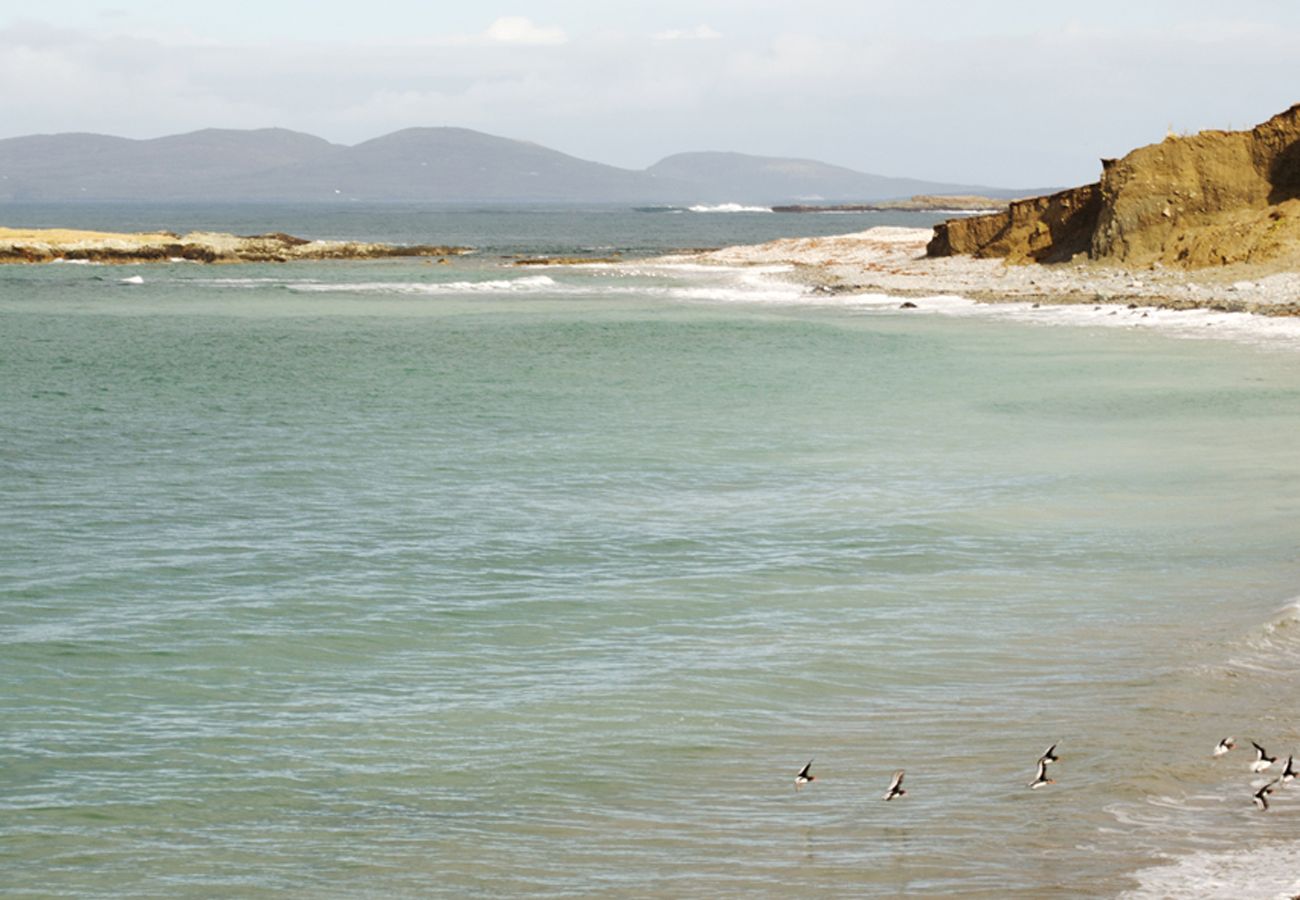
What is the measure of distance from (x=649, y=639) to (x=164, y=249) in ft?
246

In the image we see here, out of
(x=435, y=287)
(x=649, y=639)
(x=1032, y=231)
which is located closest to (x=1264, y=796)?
(x=649, y=639)

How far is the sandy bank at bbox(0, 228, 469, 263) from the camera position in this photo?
264 ft

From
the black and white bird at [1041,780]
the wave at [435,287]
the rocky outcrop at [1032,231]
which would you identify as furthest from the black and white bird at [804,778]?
the wave at [435,287]

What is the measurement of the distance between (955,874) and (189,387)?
2672cm

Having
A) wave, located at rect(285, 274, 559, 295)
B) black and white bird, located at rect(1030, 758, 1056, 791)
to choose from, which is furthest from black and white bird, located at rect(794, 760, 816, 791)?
wave, located at rect(285, 274, 559, 295)

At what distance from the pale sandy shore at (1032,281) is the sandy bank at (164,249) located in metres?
22.0

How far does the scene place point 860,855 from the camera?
877 centimetres

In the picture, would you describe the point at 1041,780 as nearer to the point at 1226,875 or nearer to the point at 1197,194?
the point at 1226,875

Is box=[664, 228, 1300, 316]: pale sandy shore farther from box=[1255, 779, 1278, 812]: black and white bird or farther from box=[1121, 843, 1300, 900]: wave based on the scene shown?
box=[1121, 843, 1300, 900]: wave

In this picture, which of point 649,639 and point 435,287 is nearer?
point 649,639

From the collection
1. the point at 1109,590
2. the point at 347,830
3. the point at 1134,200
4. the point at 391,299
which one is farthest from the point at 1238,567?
the point at 391,299

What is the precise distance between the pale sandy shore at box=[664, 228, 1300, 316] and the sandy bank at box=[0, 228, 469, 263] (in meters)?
22.0

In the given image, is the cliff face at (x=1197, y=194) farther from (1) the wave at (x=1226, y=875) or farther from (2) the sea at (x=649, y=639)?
(1) the wave at (x=1226, y=875)

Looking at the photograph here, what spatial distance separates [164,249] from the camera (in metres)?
82.7
